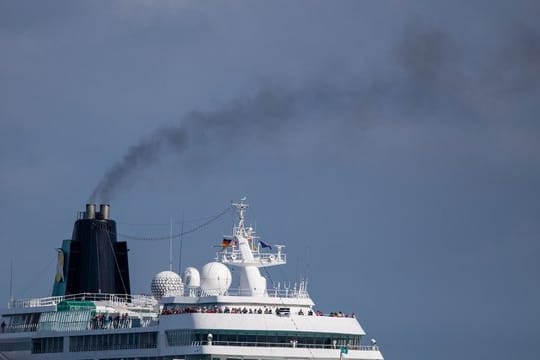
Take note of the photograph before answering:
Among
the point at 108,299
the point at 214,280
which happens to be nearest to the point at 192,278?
the point at 214,280

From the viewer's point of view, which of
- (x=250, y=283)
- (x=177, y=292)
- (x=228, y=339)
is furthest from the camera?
(x=177, y=292)

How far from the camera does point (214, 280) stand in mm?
84250

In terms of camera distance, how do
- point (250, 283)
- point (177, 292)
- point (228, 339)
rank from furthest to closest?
point (177, 292)
point (250, 283)
point (228, 339)

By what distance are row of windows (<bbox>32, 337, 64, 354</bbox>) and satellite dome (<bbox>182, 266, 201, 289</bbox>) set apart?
859cm

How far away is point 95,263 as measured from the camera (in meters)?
91.6

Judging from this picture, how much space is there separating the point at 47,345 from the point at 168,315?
11.4 m

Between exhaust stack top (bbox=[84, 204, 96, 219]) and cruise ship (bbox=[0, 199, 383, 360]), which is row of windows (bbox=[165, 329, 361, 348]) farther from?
exhaust stack top (bbox=[84, 204, 96, 219])

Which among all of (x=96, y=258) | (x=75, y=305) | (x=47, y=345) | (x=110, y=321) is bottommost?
(x=47, y=345)

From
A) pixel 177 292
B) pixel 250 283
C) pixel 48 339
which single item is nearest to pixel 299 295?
pixel 250 283

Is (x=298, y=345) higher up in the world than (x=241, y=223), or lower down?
lower down

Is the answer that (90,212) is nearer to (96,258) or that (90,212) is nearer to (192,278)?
(96,258)

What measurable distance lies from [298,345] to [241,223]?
9338mm

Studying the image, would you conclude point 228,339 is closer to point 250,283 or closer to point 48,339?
point 250,283

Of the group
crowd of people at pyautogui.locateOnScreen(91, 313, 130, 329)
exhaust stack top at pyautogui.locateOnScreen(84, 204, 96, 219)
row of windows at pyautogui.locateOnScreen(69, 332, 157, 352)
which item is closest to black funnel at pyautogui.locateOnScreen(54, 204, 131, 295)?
exhaust stack top at pyautogui.locateOnScreen(84, 204, 96, 219)
